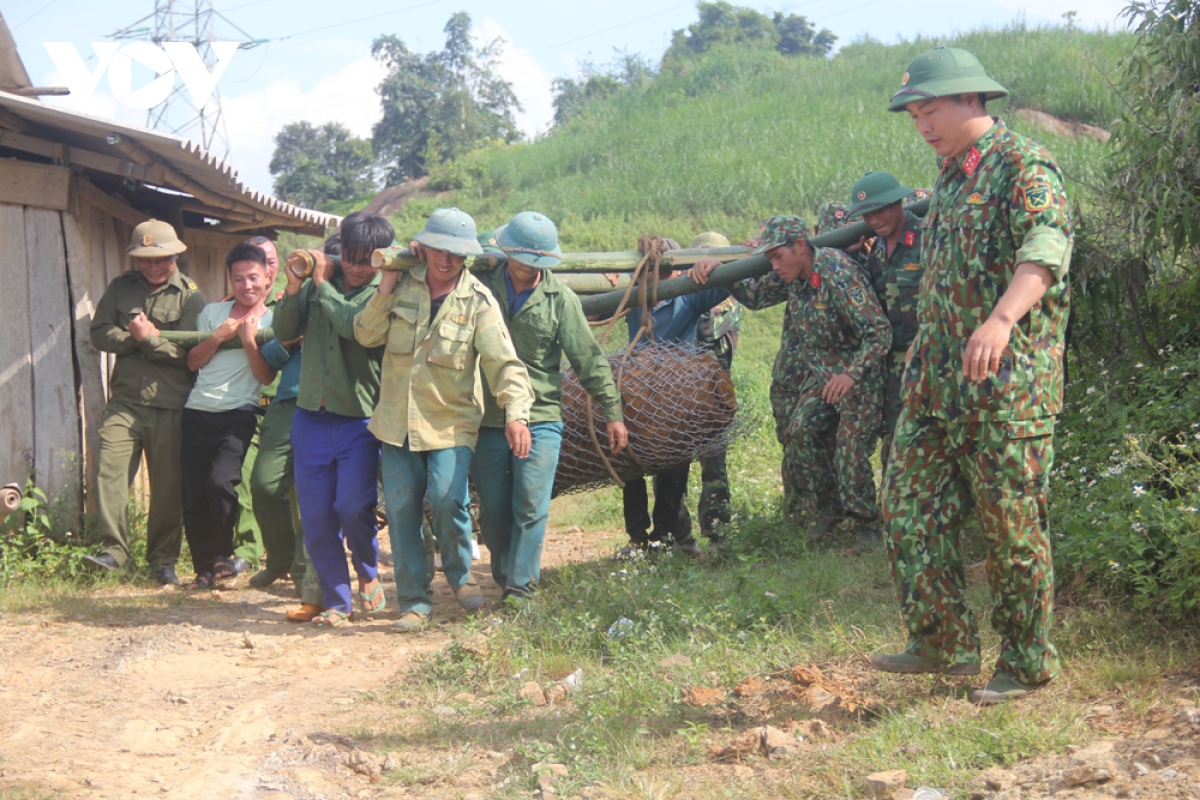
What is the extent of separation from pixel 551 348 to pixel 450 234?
0.74m

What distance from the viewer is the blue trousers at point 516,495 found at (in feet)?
17.2

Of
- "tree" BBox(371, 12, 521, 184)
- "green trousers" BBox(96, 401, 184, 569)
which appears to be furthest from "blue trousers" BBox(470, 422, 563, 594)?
"tree" BBox(371, 12, 521, 184)

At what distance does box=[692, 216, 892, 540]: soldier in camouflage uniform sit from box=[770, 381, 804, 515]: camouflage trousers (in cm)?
2

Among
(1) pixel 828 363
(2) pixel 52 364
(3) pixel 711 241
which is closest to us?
(1) pixel 828 363

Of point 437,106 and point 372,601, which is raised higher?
point 437,106

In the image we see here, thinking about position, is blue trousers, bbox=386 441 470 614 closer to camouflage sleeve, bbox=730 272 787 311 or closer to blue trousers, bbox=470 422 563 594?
blue trousers, bbox=470 422 563 594

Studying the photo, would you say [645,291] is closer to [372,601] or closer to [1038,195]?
[372,601]

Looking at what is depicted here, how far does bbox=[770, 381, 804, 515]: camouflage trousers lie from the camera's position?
5926mm

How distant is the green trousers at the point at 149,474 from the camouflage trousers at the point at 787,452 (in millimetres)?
3274

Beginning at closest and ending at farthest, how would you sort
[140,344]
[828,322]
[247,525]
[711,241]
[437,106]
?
[828,322], [140,344], [711,241], [247,525], [437,106]

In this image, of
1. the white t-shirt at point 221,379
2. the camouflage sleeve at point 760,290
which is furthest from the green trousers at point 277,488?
the camouflage sleeve at point 760,290

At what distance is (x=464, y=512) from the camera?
17.3 ft

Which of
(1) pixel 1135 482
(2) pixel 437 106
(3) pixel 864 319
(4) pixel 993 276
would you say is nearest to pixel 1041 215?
(4) pixel 993 276

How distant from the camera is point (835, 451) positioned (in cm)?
565
